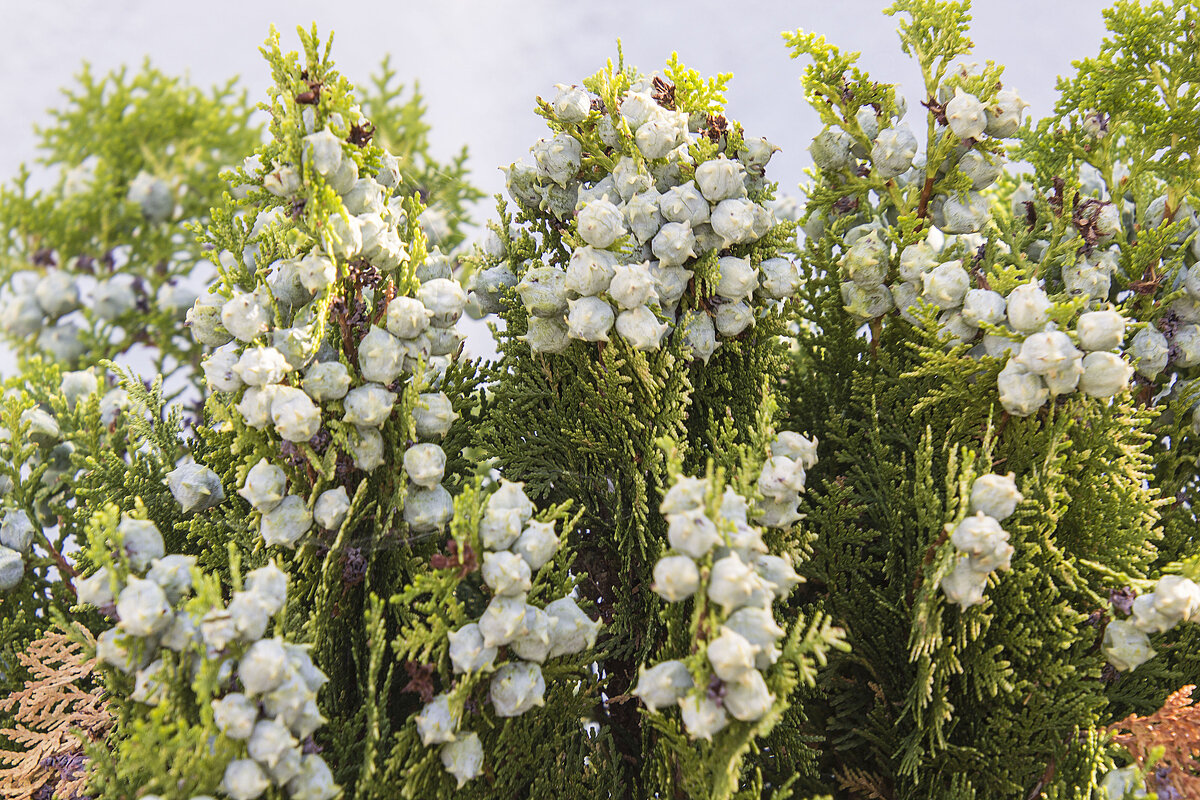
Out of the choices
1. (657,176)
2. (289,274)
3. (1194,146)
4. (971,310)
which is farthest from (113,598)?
(1194,146)

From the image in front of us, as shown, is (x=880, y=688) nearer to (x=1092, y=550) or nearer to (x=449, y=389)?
(x=1092, y=550)

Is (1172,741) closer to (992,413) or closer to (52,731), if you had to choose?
(992,413)

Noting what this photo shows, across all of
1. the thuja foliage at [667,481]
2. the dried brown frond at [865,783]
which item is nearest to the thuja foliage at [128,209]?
the thuja foliage at [667,481]

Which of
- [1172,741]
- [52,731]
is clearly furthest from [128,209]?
[1172,741]

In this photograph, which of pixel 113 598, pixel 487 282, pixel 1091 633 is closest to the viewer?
pixel 113 598

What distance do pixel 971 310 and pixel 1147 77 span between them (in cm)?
42

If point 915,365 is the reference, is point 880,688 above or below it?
below

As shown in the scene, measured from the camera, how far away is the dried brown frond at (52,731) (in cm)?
89

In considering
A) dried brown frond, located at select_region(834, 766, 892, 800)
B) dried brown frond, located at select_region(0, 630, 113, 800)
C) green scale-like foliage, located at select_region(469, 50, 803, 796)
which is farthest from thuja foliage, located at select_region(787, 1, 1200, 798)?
dried brown frond, located at select_region(0, 630, 113, 800)

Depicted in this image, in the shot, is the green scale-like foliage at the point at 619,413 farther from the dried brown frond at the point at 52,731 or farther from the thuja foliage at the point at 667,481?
the dried brown frond at the point at 52,731

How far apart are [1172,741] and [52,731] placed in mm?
1013

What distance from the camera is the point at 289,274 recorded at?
2.68 ft

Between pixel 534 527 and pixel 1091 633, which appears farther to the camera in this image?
pixel 1091 633

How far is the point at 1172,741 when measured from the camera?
808 millimetres
